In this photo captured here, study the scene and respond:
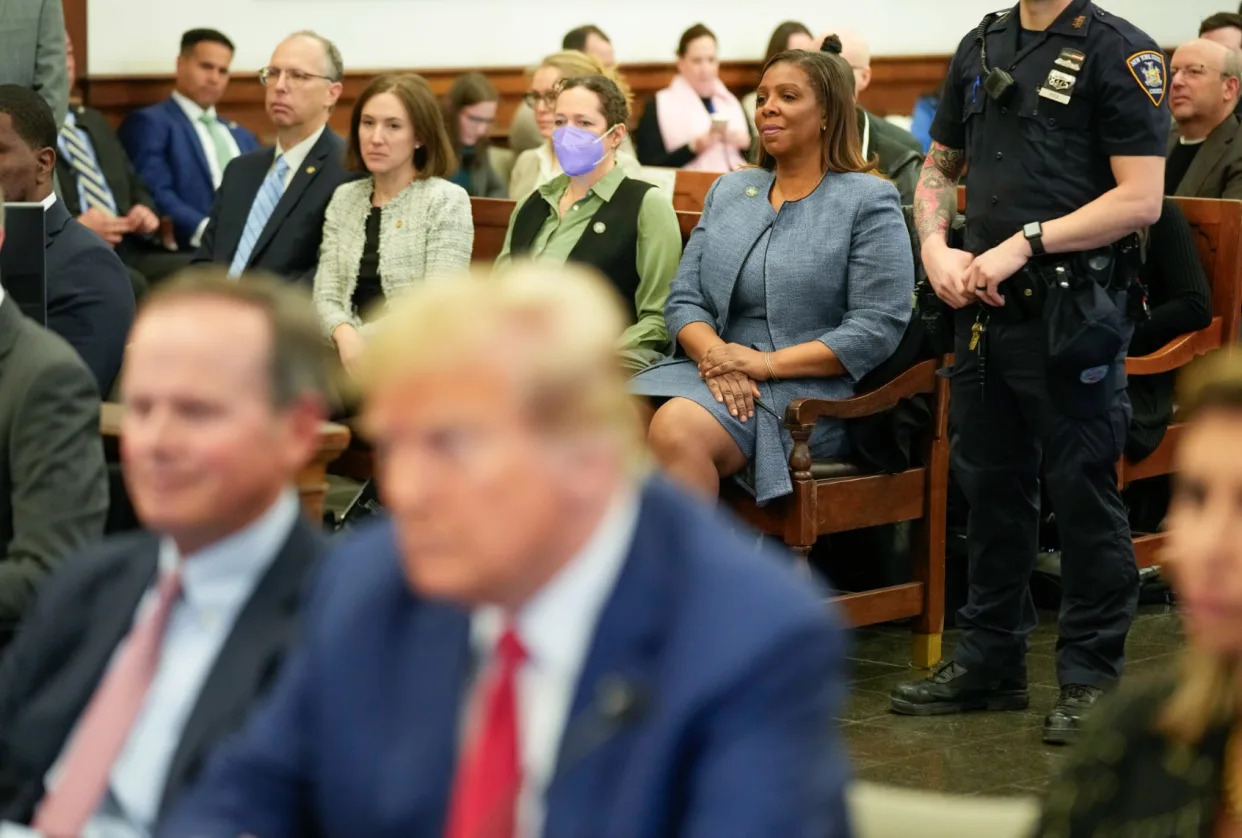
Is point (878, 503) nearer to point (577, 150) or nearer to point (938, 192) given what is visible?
point (938, 192)

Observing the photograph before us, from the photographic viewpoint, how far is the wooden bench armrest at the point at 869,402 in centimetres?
408

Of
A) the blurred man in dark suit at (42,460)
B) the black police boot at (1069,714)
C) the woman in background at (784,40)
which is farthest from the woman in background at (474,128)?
the blurred man in dark suit at (42,460)

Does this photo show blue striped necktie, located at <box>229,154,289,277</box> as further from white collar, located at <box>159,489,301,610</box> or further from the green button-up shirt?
white collar, located at <box>159,489,301,610</box>

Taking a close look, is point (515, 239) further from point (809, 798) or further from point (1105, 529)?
point (809, 798)

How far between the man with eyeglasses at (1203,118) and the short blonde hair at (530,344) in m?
5.21

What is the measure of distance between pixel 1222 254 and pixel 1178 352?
→ 0.29 meters

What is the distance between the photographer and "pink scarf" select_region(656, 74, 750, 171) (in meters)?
8.87

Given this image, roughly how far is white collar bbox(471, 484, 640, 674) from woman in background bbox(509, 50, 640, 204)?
13.8 feet

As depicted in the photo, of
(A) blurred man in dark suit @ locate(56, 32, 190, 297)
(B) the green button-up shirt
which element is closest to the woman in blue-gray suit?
(B) the green button-up shirt

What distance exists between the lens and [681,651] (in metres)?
1.36

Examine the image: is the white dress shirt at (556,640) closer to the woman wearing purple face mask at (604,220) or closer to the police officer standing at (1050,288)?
the police officer standing at (1050,288)

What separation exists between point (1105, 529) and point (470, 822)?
266 cm

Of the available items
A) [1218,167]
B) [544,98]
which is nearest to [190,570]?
[544,98]

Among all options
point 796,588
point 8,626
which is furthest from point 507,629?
point 8,626
